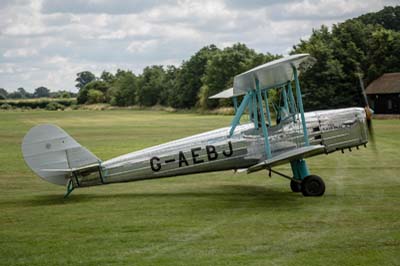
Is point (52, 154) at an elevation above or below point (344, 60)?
below

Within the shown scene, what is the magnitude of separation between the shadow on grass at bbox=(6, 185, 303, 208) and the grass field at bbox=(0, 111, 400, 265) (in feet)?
0.07

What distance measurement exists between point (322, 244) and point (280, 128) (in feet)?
16.5

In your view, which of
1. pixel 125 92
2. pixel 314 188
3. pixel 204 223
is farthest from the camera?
pixel 125 92

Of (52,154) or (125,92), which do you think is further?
(125,92)

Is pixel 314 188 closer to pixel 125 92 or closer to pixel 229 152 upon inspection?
pixel 229 152

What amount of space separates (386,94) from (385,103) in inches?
40.3

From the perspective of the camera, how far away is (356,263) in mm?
7477

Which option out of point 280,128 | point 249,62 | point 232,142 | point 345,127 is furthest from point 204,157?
point 249,62

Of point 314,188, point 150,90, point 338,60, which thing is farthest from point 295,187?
point 150,90

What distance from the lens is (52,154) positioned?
12.5 m

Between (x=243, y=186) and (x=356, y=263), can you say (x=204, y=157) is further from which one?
(x=356, y=263)

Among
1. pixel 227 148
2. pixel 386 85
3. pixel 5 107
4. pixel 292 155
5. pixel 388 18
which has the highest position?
pixel 388 18

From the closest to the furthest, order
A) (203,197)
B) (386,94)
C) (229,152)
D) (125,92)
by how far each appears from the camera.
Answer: (229,152) < (203,197) < (386,94) < (125,92)

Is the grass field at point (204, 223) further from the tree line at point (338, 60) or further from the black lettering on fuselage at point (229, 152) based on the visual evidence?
the tree line at point (338, 60)
